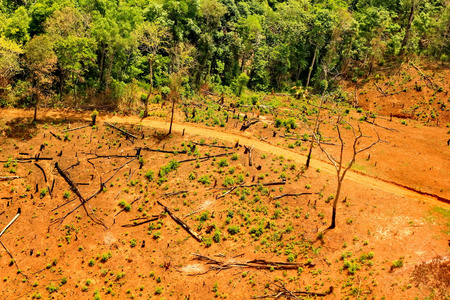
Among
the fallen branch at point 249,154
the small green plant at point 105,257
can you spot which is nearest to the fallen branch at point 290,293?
the small green plant at point 105,257

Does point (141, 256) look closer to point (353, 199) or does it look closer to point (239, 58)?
point (353, 199)

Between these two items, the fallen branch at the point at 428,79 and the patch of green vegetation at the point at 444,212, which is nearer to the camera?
the patch of green vegetation at the point at 444,212

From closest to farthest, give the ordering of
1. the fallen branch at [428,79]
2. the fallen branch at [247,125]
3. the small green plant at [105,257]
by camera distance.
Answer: the small green plant at [105,257]
the fallen branch at [247,125]
the fallen branch at [428,79]

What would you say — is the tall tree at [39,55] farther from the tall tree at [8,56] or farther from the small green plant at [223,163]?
the small green plant at [223,163]

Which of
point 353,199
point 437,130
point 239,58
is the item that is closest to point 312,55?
point 239,58

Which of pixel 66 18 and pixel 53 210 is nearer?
pixel 53 210

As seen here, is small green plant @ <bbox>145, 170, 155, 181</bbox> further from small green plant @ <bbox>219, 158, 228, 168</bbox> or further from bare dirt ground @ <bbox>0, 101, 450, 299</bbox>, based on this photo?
small green plant @ <bbox>219, 158, 228, 168</bbox>

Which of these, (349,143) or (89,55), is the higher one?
(89,55)
